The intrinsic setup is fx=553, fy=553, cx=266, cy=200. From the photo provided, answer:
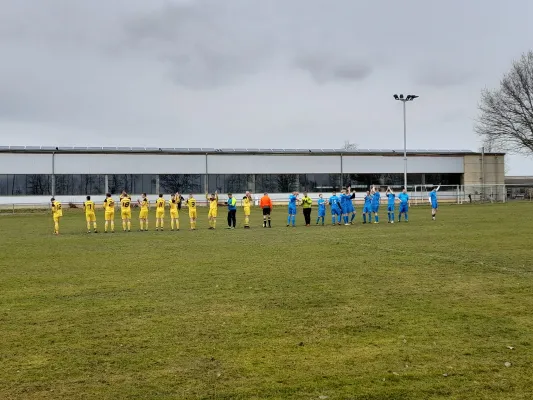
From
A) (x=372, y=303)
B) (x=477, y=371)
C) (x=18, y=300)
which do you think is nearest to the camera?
(x=477, y=371)

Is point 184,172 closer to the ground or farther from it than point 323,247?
farther from it

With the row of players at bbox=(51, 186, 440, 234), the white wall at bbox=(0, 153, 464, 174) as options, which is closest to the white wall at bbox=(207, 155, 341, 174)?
the white wall at bbox=(0, 153, 464, 174)

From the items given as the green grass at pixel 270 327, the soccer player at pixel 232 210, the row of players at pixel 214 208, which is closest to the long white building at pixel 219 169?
the row of players at pixel 214 208

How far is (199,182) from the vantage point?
194 feet

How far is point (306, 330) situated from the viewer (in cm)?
724

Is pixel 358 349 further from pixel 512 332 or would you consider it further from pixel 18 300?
pixel 18 300

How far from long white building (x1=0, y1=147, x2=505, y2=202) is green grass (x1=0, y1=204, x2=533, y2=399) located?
4197 cm

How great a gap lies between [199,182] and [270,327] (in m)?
52.4

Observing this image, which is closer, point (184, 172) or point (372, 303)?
point (372, 303)

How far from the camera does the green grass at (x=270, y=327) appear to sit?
5359 millimetres

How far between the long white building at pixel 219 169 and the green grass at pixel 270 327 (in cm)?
4197

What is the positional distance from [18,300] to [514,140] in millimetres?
56292

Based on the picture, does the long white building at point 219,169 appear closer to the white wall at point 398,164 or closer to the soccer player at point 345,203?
the white wall at point 398,164

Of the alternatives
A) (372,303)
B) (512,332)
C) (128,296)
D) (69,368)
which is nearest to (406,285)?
(372,303)
